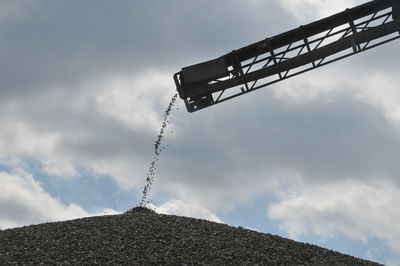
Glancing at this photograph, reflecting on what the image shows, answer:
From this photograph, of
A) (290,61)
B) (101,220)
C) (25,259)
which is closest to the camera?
(25,259)

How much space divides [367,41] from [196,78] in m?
6.56

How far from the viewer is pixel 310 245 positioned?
24703mm

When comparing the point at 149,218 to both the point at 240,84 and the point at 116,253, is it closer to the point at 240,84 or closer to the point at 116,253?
the point at 116,253

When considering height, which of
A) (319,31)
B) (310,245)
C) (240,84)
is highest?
(319,31)

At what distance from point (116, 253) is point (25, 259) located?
308 cm

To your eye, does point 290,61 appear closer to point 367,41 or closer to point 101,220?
point 367,41

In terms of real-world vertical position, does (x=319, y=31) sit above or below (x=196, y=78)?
above

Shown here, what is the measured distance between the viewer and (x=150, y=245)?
22125 mm

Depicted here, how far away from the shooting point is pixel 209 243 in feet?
74.3

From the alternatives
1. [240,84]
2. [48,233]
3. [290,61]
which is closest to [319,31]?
[290,61]

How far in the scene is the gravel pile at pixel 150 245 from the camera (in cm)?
2108

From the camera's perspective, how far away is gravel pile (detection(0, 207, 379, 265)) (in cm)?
2108

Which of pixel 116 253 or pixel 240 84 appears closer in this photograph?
pixel 116 253

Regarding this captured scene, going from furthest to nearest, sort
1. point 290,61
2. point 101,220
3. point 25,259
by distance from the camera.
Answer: point 101,220
point 290,61
point 25,259
